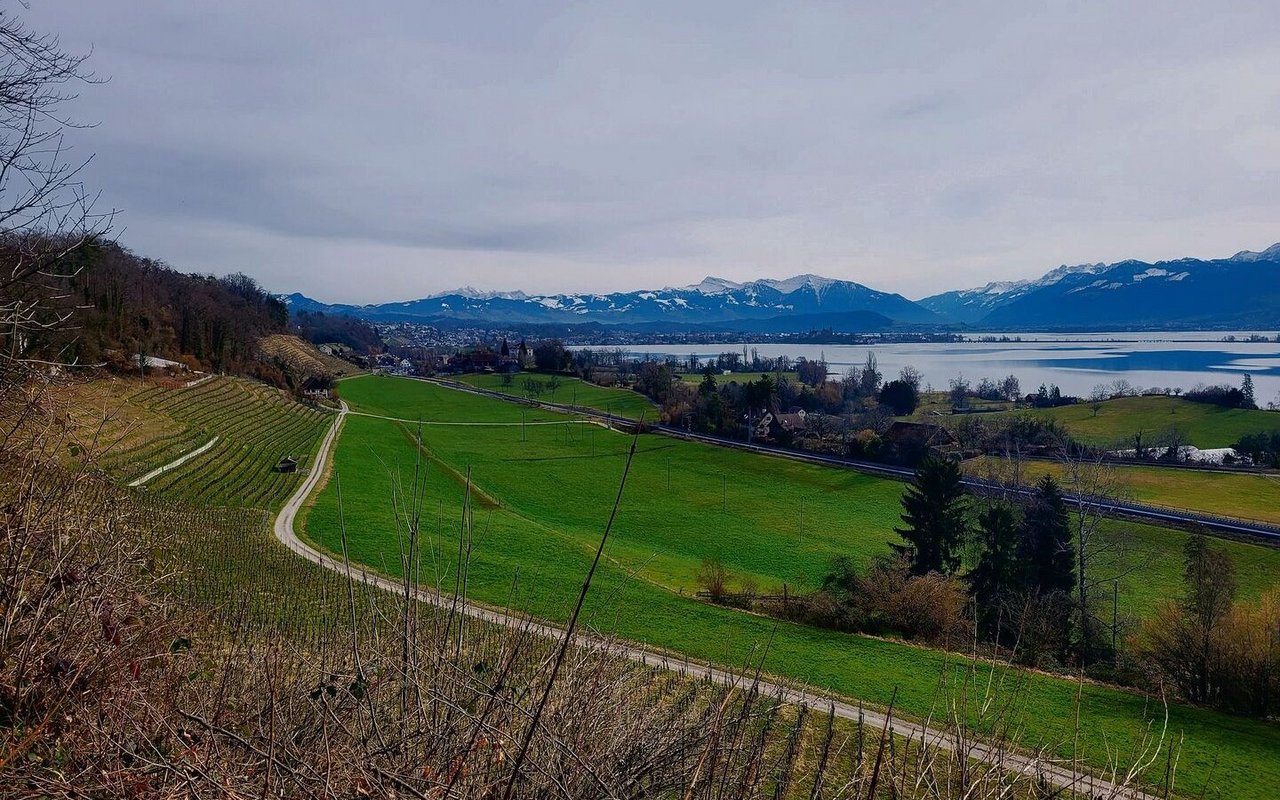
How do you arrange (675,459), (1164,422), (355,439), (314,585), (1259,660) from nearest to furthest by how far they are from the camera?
1. (1259,660)
2. (314,585)
3. (355,439)
4. (675,459)
5. (1164,422)

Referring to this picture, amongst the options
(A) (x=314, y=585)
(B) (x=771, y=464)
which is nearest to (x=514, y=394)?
(B) (x=771, y=464)

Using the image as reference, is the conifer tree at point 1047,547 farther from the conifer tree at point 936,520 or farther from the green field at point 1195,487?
the green field at point 1195,487

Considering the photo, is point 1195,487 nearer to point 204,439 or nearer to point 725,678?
point 725,678

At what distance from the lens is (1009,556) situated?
24656mm

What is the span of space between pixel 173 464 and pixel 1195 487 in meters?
Result: 60.2

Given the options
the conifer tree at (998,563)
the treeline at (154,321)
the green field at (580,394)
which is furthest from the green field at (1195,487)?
the treeline at (154,321)

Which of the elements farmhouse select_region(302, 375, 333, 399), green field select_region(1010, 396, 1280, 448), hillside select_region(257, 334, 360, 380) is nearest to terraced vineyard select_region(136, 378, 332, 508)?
farmhouse select_region(302, 375, 333, 399)

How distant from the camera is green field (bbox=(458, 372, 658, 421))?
2992 inches

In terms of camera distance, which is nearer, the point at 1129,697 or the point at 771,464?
the point at 1129,697

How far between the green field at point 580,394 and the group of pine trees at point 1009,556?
40.2 m

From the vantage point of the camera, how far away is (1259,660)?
1554 cm

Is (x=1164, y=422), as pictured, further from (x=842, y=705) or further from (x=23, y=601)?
(x=23, y=601)

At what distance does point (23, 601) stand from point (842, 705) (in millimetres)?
13181

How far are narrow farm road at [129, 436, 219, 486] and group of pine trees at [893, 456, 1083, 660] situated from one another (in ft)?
103
